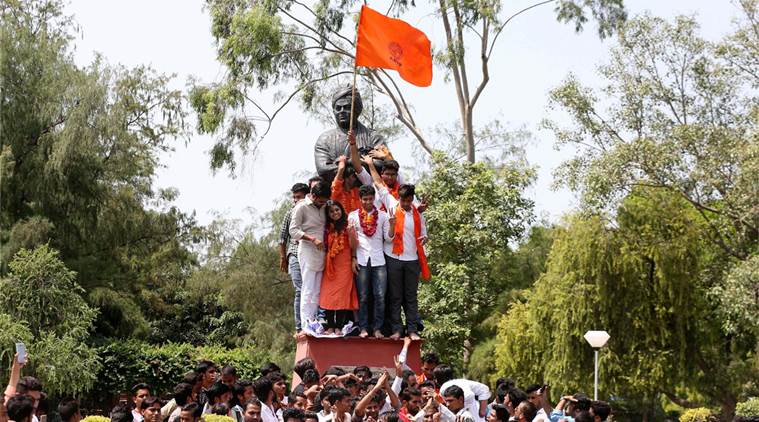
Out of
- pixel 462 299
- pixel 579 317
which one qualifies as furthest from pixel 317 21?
pixel 579 317

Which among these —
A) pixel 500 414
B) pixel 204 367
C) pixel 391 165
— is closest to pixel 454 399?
pixel 500 414

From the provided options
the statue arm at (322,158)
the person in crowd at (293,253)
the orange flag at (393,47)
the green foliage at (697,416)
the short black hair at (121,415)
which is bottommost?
the short black hair at (121,415)

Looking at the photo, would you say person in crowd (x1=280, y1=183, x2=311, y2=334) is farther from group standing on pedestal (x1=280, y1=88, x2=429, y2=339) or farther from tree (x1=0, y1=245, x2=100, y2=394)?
tree (x1=0, y1=245, x2=100, y2=394)

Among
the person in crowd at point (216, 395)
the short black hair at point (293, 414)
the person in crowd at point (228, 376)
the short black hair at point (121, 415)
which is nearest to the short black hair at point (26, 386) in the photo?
the short black hair at point (121, 415)

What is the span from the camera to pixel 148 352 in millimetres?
33750

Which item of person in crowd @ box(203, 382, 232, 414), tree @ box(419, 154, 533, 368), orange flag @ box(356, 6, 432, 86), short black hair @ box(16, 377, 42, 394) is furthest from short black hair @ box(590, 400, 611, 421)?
tree @ box(419, 154, 533, 368)

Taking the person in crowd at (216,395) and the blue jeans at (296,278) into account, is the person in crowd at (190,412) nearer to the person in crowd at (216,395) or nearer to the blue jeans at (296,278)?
the person in crowd at (216,395)

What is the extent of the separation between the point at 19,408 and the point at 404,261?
703 centimetres

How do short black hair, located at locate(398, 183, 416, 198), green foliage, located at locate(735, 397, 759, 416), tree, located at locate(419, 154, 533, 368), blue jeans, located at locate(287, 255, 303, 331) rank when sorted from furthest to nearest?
tree, located at locate(419, 154, 533, 368) < green foliage, located at locate(735, 397, 759, 416) < blue jeans, located at locate(287, 255, 303, 331) < short black hair, located at locate(398, 183, 416, 198)

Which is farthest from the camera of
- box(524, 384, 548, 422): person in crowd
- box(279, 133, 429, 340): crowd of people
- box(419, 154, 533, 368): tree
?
Result: box(419, 154, 533, 368): tree

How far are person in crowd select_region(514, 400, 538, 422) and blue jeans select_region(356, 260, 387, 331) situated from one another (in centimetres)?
493

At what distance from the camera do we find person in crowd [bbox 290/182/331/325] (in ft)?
46.5

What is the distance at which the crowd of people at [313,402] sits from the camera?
8859 mm

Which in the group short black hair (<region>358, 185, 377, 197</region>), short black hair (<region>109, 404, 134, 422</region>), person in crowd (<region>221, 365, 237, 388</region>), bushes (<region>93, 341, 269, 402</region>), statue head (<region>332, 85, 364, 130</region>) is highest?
statue head (<region>332, 85, 364, 130</region>)
